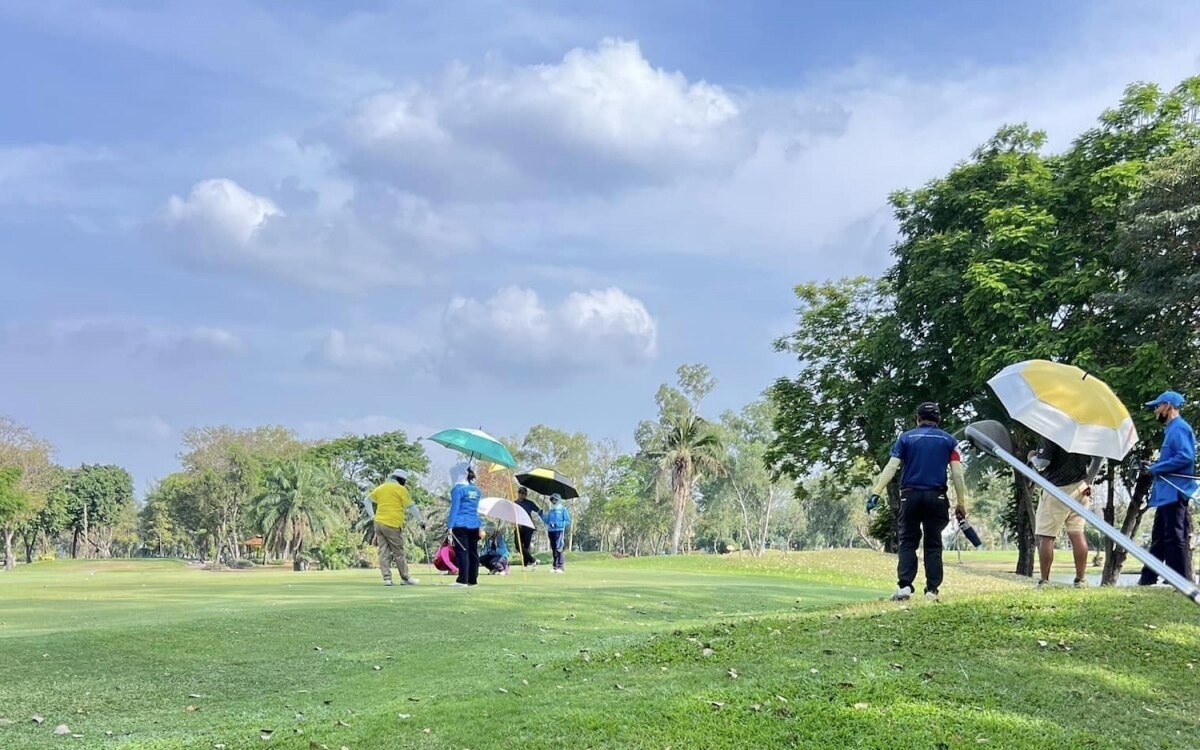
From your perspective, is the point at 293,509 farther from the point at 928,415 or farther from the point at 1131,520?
the point at 928,415

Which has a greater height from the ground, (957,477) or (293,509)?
(957,477)

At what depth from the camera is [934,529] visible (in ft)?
33.5

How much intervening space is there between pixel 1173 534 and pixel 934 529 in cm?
304

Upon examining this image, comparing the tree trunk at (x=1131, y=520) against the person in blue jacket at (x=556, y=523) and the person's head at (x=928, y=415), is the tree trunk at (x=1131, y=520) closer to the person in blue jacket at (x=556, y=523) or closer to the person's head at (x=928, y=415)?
the person in blue jacket at (x=556, y=523)

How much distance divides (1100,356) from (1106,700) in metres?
20.8

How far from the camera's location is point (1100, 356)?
2434cm

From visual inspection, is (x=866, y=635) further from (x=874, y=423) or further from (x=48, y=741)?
(x=874, y=423)

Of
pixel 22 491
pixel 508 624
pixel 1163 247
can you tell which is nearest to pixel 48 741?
pixel 508 624

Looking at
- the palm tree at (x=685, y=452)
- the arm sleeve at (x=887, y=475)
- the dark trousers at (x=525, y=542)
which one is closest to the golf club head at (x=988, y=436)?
the arm sleeve at (x=887, y=475)

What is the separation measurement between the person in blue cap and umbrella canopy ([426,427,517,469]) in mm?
11049

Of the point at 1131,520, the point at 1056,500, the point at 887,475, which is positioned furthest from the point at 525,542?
the point at 1131,520

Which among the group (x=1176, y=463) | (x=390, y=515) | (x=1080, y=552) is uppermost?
(x=1176, y=463)

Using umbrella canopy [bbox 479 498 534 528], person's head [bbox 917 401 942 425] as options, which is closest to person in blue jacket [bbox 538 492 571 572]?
umbrella canopy [bbox 479 498 534 528]

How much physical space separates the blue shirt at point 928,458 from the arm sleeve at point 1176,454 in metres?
2.62
